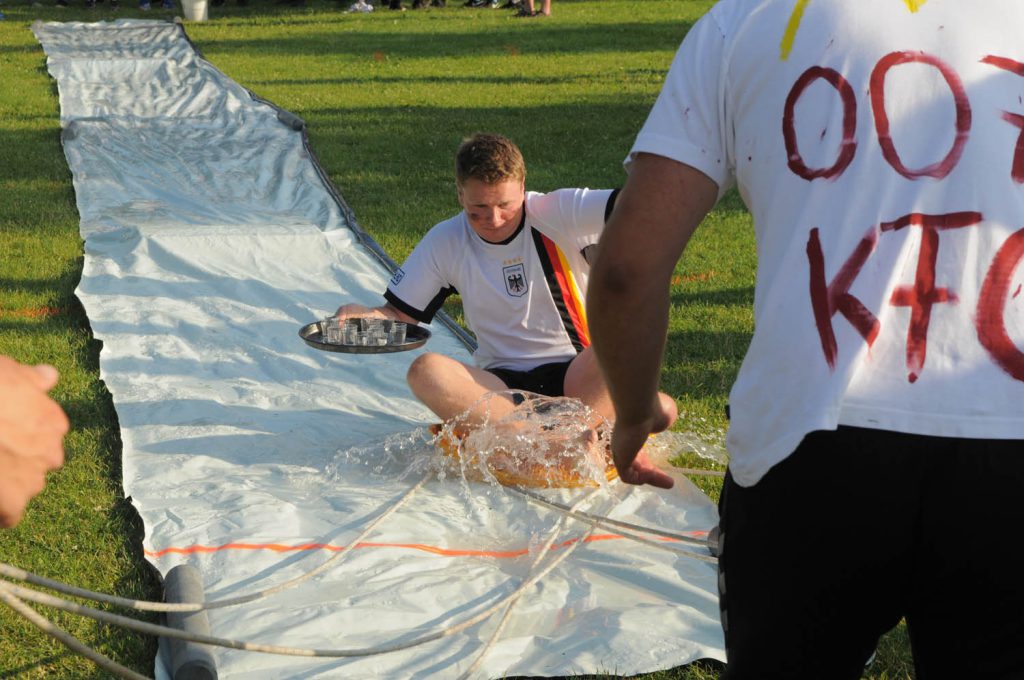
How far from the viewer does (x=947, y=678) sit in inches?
65.9

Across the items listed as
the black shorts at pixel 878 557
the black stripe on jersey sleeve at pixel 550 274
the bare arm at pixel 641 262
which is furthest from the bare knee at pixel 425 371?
the black shorts at pixel 878 557

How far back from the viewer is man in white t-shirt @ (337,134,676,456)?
13.3ft

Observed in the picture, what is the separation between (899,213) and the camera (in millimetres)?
1619

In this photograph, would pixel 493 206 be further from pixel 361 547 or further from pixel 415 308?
pixel 361 547

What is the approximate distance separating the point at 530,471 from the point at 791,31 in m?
2.52

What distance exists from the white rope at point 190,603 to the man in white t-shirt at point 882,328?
1.28 metres

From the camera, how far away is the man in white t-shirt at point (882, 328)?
63.2 inches

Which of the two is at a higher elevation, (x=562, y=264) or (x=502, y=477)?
(x=562, y=264)

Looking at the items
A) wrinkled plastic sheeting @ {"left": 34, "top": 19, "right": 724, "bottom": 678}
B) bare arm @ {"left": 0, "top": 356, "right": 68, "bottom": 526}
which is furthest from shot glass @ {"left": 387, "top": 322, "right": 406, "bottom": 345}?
bare arm @ {"left": 0, "top": 356, "right": 68, "bottom": 526}

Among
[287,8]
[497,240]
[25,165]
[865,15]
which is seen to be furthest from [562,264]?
[287,8]

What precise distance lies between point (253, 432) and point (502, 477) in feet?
→ 3.44

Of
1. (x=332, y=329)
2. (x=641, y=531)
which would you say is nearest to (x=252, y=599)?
(x=641, y=531)

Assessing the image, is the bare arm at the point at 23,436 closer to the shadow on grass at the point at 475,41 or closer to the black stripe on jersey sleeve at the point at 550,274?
the black stripe on jersey sleeve at the point at 550,274

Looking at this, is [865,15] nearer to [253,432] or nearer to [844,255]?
[844,255]
